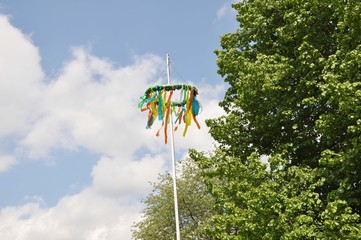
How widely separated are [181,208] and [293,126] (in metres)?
27.3

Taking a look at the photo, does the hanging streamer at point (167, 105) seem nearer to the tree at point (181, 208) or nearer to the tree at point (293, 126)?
the tree at point (293, 126)

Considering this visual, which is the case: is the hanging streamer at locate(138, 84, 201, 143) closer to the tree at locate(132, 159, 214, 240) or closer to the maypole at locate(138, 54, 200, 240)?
the maypole at locate(138, 54, 200, 240)

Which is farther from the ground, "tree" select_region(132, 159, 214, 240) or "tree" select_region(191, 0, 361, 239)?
"tree" select_region(132, 159, 214, 240)

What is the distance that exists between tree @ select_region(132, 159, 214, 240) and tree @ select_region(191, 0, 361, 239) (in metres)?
23.9

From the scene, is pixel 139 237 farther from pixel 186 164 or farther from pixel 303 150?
pixel 303 150

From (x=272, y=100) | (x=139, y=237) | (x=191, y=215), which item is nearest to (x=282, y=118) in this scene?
(x=272, y=100)

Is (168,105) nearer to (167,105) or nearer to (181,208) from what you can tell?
(167,105)

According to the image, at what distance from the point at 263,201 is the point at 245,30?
802 cm

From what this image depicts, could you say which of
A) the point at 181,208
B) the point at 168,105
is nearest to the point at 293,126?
the point at 168,105

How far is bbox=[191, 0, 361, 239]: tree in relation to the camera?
13.3 m

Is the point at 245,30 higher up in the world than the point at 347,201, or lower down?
higher up

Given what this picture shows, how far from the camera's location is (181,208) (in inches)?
1641

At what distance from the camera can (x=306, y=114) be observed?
1606 centimetres

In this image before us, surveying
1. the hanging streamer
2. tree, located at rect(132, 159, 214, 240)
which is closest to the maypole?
the hanging streamer
